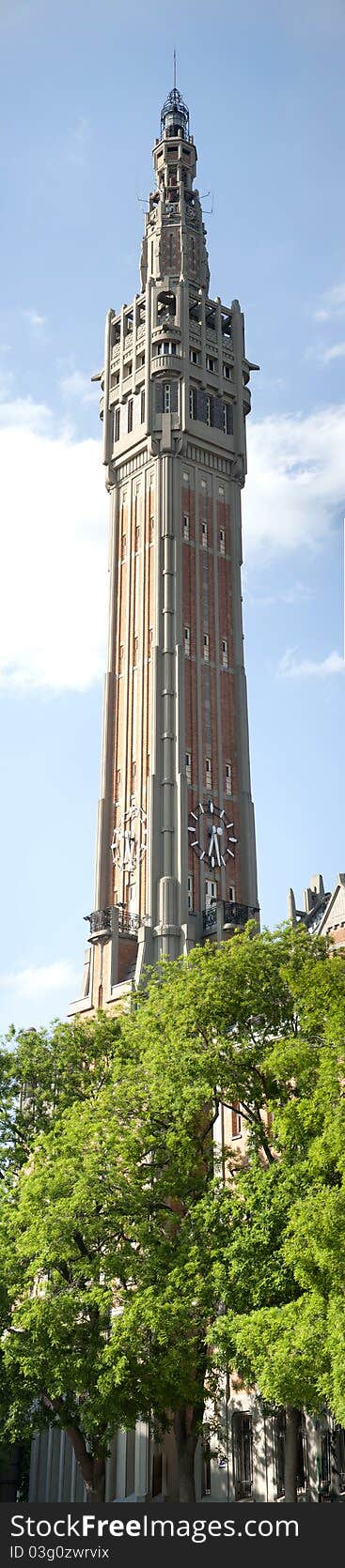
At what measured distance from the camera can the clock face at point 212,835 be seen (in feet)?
331

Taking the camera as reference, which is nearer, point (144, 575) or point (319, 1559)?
point (319, 1559)

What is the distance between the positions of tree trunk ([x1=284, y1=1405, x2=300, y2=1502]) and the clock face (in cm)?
5377

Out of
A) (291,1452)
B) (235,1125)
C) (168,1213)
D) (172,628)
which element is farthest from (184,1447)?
(172,628)

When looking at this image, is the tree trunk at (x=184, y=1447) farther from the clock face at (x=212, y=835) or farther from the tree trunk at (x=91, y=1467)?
the clock face at (x=212, y=835)

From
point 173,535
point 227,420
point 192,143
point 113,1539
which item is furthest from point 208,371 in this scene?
point 113,1539

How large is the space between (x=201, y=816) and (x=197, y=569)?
17.1 m

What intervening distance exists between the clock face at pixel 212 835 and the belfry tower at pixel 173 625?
10 centimetres

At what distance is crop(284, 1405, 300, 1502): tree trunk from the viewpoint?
47656 mm

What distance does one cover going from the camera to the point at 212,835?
102 metres

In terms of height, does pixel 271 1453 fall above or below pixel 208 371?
below

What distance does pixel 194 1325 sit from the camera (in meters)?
49.3

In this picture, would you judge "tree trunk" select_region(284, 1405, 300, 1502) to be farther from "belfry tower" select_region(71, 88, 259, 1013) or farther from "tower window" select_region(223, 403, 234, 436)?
"tower window" select_region(223, 403, 234, 436)

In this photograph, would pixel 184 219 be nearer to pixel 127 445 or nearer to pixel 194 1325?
pixel 127 445

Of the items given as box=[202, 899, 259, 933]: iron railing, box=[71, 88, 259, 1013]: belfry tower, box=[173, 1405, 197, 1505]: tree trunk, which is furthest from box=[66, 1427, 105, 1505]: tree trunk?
box=[202, 899, 259, 933]: iron railing
